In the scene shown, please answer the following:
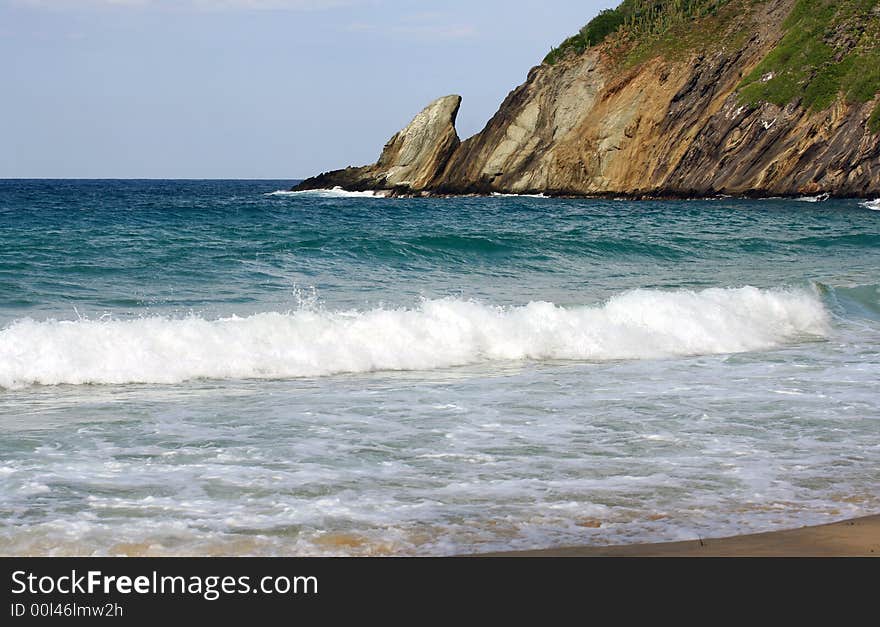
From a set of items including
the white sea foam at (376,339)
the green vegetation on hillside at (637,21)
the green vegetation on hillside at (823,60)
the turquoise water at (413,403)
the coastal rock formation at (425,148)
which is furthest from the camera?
the coastal rock formation at (425,148)

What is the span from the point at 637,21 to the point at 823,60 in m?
16.7

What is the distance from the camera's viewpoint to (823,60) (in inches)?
2231

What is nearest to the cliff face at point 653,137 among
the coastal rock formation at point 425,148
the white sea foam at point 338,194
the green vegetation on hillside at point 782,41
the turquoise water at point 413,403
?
the coastal rock formation at point 425,148

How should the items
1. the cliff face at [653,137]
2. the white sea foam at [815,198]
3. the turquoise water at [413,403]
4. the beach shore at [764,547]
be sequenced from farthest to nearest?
the cliff face at [653,137] < the white sea foam at [815,198] < the turquoise water at [413,403] < the beach shore at [764,547]

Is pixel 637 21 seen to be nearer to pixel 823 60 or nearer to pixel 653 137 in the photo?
pixel 653 137

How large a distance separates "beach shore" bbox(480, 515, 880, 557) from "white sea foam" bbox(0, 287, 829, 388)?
19.9 ft

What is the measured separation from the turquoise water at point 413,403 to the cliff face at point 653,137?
3554 centimetres

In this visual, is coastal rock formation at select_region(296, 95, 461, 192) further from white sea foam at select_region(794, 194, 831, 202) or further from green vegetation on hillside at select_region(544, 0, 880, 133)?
white sea foam at select_region(794, 194, 831, 202)

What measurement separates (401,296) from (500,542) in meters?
10.9

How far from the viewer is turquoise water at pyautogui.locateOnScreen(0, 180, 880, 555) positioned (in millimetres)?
5277

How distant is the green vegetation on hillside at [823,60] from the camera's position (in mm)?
54000

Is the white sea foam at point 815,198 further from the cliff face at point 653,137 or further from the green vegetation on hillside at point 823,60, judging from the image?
the green vegetation on hillside at point 823,60

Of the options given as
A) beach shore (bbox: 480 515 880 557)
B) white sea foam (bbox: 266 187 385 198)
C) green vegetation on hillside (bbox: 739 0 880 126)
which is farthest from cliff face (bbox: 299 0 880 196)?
beach shore (bbox: 480 515 880 557)

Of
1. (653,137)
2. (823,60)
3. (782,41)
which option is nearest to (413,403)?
(653,137)
